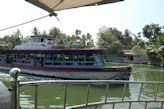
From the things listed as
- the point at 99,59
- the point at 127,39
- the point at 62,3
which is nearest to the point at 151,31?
the point at 127,39

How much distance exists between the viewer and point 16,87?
1.56m

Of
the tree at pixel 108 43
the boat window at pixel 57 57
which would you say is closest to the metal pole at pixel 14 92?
the boat window at pixel 57 57

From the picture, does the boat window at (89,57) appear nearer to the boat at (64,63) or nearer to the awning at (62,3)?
the boat at (64,63)

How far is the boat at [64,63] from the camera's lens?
1234cm

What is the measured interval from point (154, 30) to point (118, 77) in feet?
140

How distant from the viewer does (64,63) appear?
1372cm

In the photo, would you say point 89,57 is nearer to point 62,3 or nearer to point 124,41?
point 62,3

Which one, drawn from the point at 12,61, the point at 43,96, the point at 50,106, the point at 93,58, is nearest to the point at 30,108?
the point at 50,106

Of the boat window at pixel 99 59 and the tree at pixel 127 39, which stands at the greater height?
the tree at pixel 127 39

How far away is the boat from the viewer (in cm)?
1234

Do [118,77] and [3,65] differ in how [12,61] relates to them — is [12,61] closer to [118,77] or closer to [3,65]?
[3,65]

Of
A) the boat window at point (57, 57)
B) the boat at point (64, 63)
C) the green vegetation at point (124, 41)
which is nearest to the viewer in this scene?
the boat at point (64, 63)

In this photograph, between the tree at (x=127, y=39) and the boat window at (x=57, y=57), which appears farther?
the tree at (x=127, y=39)

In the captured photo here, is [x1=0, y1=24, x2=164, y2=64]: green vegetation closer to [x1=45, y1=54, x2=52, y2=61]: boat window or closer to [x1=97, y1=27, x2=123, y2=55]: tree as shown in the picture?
[x1=97, y1=27, x2=123, y2=55]: tree
